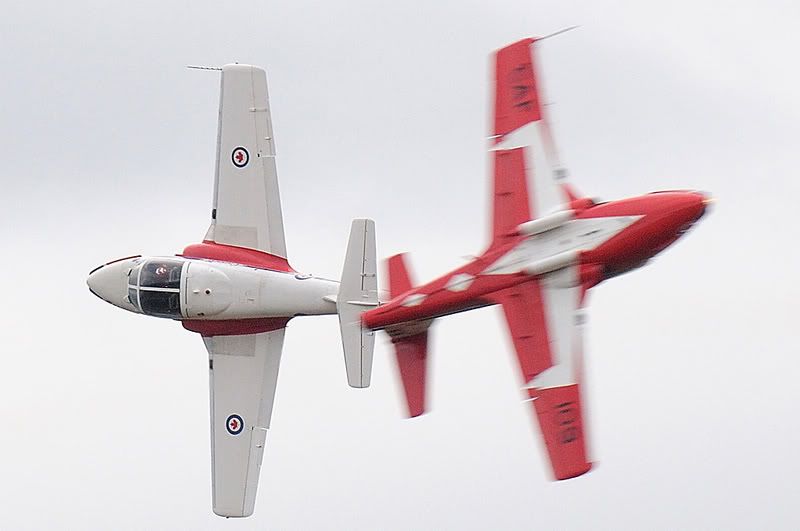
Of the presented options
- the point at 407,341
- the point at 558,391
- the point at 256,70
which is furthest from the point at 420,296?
the point at 256,70

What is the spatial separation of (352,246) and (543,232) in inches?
159

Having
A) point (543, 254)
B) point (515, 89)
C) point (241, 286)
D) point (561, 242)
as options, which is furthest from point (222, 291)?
point (561, 242)

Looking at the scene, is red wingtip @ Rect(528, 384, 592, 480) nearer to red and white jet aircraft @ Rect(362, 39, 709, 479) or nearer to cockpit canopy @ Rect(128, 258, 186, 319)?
red and white jet aircraft @ Rect(362, 39, 709, 479)

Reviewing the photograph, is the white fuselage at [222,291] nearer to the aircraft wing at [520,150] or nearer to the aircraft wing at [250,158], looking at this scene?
the aircraft wing at [250,158]

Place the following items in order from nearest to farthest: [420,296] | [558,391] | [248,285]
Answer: [558,391], [420,296], [248,285]

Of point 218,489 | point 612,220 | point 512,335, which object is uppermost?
point 612,220

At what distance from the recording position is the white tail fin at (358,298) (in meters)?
31.2

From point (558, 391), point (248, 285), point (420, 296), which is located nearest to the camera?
point (558, 391)

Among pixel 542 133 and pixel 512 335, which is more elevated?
pixel 542 133

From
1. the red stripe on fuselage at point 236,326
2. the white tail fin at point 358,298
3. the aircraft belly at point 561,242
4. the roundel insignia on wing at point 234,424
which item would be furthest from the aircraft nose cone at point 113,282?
the aircraft belly at point 561,242

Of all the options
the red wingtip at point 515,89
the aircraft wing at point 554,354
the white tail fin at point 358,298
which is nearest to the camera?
the aircraft wing at point 554,354

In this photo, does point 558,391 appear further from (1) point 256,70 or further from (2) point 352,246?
(1) point 256,70

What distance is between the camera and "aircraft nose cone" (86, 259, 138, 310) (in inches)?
1336

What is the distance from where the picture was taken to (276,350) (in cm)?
3350
